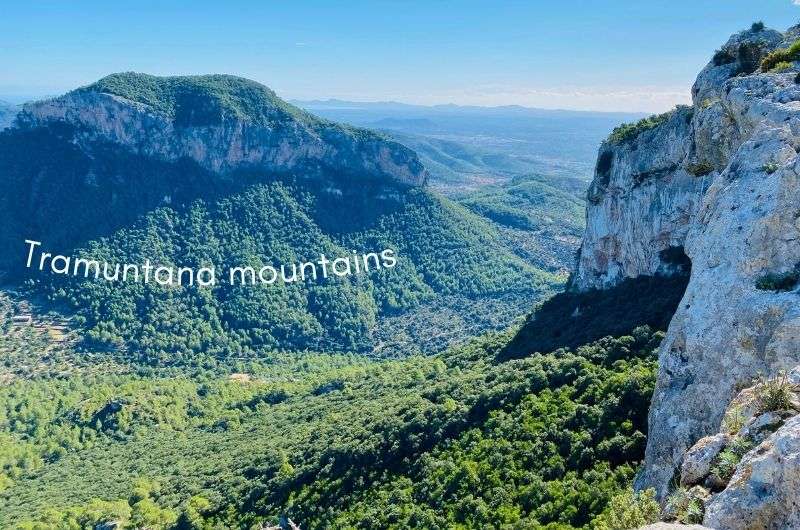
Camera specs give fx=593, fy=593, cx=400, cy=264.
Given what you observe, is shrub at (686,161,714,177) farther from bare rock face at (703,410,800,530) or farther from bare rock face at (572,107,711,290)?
bare rock face at (703,410,800,530)

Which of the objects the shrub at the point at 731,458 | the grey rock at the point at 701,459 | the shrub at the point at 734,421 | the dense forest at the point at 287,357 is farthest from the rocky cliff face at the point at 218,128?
the shrub at the point at 731,458

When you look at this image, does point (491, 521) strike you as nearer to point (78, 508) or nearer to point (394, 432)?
point (394, 432)

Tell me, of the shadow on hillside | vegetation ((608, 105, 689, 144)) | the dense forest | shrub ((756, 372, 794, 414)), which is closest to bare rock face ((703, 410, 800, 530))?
shrub ((756, 372, 794, 414))

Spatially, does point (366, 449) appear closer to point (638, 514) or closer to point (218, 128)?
point (638, 514)

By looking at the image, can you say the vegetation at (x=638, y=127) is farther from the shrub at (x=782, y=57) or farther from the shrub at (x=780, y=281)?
the shrub at (x=780, y=281)

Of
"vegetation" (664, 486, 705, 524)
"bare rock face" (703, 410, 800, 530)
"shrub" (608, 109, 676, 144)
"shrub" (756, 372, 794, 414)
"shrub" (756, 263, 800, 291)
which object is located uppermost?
"shrub" (608, 109, 676, 144)

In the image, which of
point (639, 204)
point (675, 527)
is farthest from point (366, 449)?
point (675, 527)

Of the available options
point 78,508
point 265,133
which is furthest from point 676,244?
point 265,133
